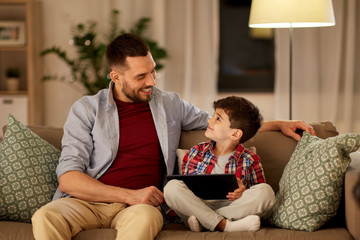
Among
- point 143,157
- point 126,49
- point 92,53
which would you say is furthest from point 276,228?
point 92,53

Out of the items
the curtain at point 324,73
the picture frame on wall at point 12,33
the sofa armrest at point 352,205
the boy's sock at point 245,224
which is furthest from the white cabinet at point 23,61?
the sofa armrest at point 352,205

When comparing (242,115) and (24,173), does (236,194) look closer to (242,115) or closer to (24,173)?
(242,115)

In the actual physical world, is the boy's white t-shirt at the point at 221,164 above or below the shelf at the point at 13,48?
below

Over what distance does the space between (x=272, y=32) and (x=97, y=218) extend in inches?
151

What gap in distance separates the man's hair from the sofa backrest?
45cm

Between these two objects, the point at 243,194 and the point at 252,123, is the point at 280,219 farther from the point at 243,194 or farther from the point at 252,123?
the point at 252,123

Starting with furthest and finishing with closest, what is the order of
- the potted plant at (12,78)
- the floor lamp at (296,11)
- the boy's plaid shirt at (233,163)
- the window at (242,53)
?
the window at (242,53)
the potted plant at (12,78)
the floor lamp at (296,11)
the boy's plaid shirt at (233,163)

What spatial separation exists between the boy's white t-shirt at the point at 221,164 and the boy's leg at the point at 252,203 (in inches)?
8.6

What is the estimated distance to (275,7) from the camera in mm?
3260

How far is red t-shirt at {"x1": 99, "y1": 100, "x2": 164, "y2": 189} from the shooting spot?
243 centimetres

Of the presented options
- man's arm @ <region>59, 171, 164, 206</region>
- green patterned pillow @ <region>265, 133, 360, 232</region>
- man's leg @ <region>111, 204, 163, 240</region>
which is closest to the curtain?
green patterned pillow @ <region>265, 133, 360, 232</region>

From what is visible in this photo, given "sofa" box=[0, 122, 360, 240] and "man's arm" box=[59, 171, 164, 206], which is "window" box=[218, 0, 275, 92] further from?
"man's arm" box=[59, 171, 164, 206]

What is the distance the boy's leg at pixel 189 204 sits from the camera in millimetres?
2172

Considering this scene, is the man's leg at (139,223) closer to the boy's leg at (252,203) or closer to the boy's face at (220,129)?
the boy's leg at (252,203)
